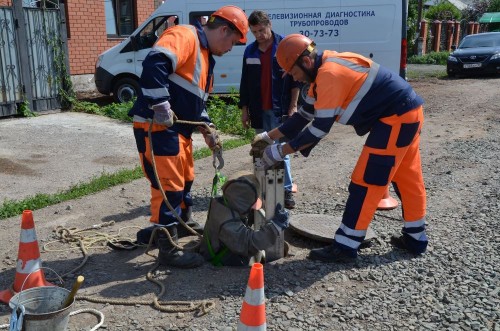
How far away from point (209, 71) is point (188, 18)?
26.4 feet

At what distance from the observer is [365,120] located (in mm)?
4160

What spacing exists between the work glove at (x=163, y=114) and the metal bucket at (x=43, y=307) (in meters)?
1.35

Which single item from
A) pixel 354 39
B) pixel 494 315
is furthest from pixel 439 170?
pixel 354 39

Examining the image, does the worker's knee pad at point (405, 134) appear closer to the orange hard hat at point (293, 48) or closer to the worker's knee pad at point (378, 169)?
the worker's knee pad at point (378, 169)

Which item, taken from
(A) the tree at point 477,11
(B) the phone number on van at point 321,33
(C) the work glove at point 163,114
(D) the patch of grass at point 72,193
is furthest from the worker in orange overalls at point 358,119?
(A) the tree at point 477,11

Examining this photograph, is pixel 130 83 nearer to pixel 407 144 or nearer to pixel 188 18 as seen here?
pixel 188 18

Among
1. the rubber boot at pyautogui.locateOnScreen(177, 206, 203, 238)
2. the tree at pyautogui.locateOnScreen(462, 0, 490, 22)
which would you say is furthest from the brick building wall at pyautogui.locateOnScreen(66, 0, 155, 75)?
the tree at pyautogui.locateOnScreen(462, 0, 490, 22)

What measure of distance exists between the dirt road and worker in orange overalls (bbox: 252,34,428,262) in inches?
16.7

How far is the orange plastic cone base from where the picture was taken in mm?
5746

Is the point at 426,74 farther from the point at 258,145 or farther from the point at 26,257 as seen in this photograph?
the point at 26,257

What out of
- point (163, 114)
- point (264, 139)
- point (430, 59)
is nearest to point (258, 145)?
point (264, 139)

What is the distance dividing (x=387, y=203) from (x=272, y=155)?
2285 mm

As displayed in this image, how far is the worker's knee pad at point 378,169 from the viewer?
4090mm

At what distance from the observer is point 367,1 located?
12141 mm
